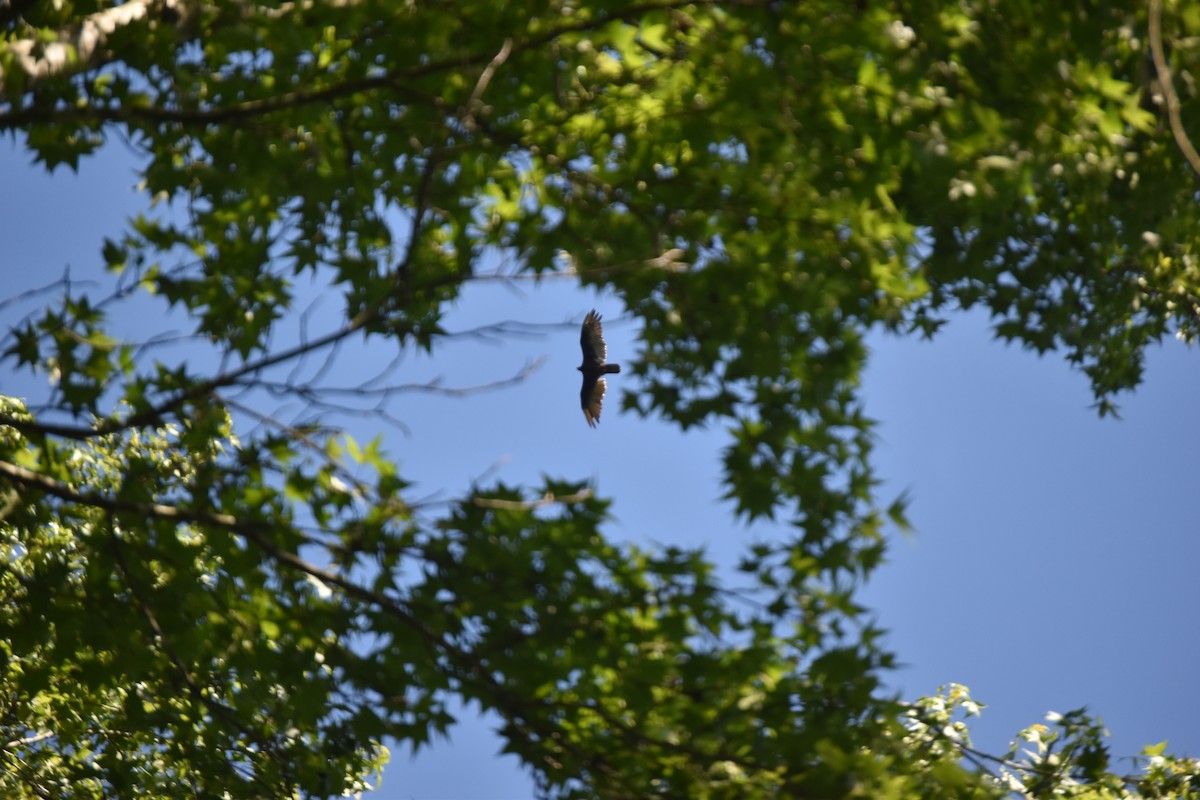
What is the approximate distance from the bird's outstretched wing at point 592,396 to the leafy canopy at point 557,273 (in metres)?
1.42

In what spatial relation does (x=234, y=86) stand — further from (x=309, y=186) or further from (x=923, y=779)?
(x=923, y=779)

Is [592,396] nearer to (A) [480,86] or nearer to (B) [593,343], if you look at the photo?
(B) [593,343]

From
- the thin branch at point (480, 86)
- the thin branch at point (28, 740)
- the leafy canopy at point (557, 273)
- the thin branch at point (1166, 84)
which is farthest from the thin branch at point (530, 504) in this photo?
the thin branch at point (28, 740)

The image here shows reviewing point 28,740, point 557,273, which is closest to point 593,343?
point 557,273

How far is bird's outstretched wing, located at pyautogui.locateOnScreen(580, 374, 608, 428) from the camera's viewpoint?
7473 mm

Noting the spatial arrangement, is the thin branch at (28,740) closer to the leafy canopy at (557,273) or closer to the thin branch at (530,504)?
the leafy canopy at (557,273)

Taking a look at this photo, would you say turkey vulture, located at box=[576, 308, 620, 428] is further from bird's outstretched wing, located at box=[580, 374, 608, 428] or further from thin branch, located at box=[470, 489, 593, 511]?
thin branch, located at box=[470, 489, 593, 511]

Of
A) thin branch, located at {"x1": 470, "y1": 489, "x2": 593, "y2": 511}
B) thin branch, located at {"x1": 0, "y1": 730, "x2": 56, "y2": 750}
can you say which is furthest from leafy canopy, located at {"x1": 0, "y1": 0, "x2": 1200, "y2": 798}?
→ thin branch, located at {"x1": 0, "y1": 730, "x2": 56, "y2": 750}

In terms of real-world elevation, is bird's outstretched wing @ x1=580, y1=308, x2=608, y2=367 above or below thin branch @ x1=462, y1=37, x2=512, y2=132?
above

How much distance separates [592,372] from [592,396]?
0.59 ft

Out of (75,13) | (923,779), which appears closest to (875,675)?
(923,779)

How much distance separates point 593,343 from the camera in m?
7.55

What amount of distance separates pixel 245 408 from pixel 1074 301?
7.47 meters

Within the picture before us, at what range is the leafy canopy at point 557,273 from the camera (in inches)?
199
